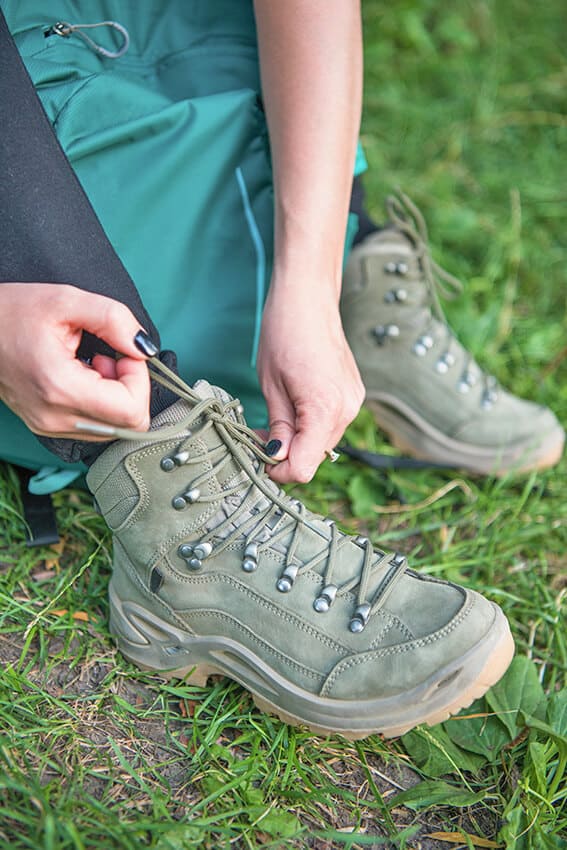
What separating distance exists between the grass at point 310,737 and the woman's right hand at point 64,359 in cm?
40

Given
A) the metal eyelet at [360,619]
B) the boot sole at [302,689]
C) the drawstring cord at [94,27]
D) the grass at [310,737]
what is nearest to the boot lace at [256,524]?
the metal eyelet at [360,619]

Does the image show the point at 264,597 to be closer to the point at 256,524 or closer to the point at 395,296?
the point at 256,524

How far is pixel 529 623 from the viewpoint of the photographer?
1.49 meters

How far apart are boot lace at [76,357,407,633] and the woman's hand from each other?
0.05 meters

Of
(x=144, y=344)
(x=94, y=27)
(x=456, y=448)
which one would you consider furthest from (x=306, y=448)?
(x=94, y=27)

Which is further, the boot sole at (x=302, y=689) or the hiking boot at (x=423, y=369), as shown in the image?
the hiking boot at (x=423, y=369)

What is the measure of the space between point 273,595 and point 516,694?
44cm

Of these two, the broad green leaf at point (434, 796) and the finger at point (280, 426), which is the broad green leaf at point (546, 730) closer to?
the broad green leaf at point (434, 796)

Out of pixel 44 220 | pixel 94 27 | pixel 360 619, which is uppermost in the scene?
pixel 94 27

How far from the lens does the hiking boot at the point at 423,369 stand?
5.79 feet

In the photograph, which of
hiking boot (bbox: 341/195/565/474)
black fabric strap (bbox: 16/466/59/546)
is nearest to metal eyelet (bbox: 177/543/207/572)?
black fabric strap (bbox: 16/466/59/546)

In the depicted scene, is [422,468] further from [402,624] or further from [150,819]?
[150,819]

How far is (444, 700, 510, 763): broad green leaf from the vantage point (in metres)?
1.24

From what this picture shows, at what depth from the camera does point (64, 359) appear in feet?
3.22
